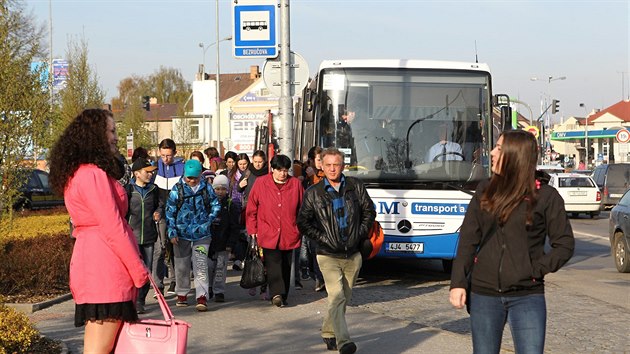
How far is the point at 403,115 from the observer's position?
1466cm

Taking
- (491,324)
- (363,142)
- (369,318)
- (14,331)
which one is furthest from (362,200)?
(363,142)

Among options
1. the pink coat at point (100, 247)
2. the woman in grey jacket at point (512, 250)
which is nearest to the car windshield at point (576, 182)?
the woman in grey jacket at point (512, 250)

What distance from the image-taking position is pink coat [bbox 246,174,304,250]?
38.2 ft

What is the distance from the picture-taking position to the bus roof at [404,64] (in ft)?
48.4

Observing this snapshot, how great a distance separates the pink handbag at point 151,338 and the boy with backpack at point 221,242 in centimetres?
663

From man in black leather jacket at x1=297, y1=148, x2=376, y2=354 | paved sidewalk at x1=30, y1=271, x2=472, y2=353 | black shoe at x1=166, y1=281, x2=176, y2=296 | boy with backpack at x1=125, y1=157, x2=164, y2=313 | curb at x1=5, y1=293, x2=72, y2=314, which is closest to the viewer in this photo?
man in black leather jacket at x1=297, y1=148, x2=376, y2=354

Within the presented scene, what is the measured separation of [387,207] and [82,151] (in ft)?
30.3

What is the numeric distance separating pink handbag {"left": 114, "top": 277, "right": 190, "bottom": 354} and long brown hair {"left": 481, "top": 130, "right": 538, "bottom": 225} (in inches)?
68.2

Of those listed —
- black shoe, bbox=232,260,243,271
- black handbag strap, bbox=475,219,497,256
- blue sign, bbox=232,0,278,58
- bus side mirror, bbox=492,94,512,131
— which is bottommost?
black shoe, bbox=232,260,243,271

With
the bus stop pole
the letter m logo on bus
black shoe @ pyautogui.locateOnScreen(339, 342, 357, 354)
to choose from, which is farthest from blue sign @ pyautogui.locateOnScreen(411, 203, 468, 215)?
black shoe @ pyautogui.locateOnScreen(339, 342, 357, 354)

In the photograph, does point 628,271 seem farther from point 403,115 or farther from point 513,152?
point 513,152

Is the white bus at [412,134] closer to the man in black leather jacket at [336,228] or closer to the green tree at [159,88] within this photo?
the man in black leather jacket at [336,228]

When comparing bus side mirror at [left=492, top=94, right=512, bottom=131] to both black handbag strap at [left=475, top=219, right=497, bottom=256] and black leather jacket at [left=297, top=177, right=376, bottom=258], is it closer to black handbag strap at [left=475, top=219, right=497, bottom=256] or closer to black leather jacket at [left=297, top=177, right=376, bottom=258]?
black leather jacket at [left=297, top=177, right=376, bottom=258]

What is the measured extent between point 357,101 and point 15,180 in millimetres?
5752
